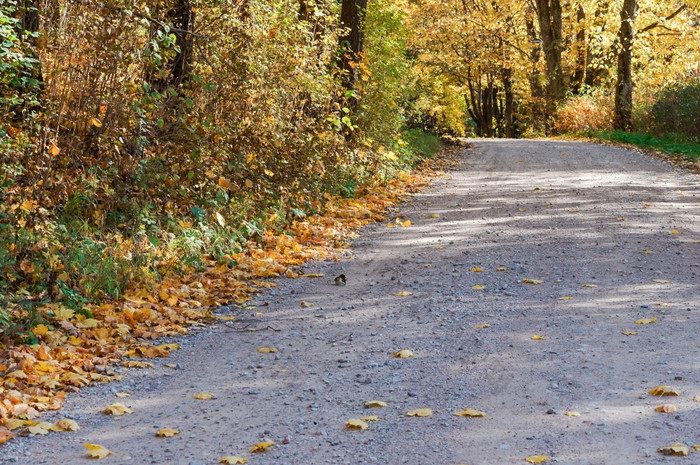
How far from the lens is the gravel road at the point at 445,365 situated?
13.8ft

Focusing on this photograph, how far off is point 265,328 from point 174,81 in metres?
5.07

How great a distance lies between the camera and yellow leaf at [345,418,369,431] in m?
4.45

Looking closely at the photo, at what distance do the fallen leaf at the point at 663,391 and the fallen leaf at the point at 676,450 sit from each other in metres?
0.78

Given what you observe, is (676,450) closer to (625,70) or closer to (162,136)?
(162,136)

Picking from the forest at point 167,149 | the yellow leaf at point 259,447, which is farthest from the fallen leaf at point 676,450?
the forest at point 167,149

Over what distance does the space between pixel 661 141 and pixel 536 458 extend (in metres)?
21.5

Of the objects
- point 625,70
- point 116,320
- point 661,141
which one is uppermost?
point 625,70

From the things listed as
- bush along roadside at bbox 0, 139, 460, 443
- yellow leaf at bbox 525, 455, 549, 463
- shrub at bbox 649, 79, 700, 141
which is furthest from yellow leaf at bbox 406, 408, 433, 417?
shrub at bbox 649, 79, 700, 141

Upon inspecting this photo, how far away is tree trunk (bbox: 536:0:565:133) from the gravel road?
26446 mm

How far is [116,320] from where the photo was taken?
6461 millimetres

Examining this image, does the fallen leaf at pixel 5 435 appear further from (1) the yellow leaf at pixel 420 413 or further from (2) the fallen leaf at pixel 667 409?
(2) the fallen leaf at pixel 667 409

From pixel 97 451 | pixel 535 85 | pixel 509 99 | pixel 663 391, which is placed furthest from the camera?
pixel 509 99

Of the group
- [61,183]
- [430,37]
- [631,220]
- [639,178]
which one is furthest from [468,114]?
[61,183]

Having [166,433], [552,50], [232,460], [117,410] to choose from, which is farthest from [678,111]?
[232,460]
